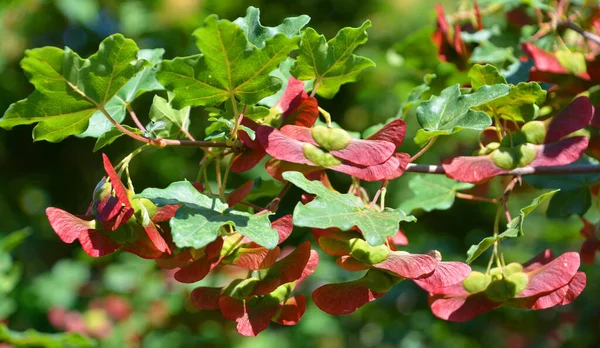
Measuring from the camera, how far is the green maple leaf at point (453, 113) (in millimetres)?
833

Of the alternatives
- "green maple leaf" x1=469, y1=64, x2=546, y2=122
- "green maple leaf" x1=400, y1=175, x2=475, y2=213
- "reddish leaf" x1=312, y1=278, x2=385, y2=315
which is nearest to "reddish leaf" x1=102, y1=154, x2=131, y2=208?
"reddish leaf" x1=312, y1=278, x2=385, y2=315

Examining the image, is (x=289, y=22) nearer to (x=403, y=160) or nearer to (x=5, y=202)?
(x=403, y=160)

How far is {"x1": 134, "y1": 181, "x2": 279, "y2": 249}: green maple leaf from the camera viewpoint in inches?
27.7

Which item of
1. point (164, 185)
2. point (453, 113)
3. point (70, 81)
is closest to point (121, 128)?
point (70, 81)

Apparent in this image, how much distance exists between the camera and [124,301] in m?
3.10

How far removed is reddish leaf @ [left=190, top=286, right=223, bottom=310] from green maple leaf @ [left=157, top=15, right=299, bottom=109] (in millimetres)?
241

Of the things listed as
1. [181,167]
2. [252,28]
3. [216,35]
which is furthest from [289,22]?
[181,167]

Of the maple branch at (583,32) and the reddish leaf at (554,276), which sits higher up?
the maple branch at (583,32)

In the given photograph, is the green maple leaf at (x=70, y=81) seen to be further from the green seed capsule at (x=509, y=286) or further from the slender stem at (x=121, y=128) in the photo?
the green seed capsule at (x=509, y=286)

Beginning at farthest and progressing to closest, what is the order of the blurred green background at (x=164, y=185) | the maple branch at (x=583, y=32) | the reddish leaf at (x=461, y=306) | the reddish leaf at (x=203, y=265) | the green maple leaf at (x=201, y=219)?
1. the blurred green background at (x=164, y=185)
2. the maple branch at (x=583, y=32)
3. the reddish leaf at (x=461, y=306)
4. the reddish leaf at (x=203, y=265)
5. the green maple leaf at (x=201, y=219)

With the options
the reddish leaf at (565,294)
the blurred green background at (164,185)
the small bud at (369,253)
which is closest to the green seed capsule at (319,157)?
the small bud at (369,253)

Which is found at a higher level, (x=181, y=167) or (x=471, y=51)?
(x=471, y=51)

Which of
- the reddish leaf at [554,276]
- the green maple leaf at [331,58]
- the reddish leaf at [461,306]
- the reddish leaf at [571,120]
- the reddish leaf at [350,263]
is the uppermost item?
the green maple leaf at [331,58]

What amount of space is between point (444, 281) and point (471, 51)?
714mm
